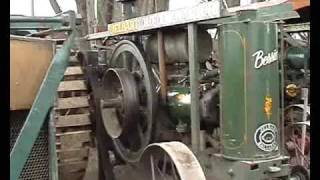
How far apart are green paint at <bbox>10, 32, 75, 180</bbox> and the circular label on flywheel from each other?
4.86ft

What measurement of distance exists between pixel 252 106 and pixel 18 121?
5.10 feet

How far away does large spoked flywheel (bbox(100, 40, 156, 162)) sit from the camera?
4.67 metres

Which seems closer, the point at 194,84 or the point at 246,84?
the point at 246,84

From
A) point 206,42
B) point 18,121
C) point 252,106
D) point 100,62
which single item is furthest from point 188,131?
point 18,121

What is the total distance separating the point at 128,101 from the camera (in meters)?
4.68

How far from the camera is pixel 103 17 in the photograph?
9281mm

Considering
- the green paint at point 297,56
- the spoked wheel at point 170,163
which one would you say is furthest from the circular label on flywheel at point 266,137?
the green paint at point 297,56

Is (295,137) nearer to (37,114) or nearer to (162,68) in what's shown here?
(162,68)

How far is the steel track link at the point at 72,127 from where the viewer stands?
14.5 ft

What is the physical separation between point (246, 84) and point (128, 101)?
5.00ft

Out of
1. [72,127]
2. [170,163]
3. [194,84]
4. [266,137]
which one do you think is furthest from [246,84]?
[72,127]

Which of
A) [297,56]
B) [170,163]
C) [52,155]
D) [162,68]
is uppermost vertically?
[297,56]

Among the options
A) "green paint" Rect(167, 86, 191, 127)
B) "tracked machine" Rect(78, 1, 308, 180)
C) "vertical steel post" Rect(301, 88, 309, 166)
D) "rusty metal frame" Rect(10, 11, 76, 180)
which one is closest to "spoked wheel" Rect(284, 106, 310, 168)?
"vertical steel post" Rect(301, 88, 309, 166)

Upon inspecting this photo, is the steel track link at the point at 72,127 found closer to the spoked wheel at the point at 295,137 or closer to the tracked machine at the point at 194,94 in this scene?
the tracked machine at the point at 194,94
